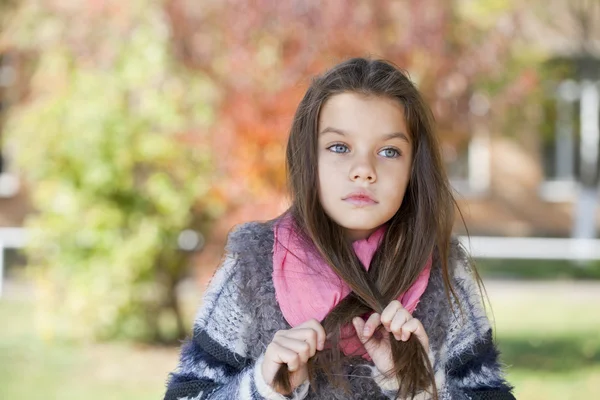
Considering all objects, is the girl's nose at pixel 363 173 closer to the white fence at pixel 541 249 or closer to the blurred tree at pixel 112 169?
the blurred tree at pixel 112 169

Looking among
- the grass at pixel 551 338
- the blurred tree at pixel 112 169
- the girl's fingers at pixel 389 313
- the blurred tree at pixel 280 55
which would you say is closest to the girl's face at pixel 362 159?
the girl's fingers at pixel 389 313

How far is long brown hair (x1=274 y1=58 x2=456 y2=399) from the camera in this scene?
2.08m

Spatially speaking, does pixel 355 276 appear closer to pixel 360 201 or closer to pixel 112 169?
pixel 360 201

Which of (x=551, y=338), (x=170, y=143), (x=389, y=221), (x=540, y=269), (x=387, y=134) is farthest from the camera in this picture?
(x=540, y=269)

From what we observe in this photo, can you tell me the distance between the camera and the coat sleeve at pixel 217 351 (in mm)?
2119

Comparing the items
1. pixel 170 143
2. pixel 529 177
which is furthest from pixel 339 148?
pixel 529 177

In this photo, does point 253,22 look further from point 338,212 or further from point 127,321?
point 338,212

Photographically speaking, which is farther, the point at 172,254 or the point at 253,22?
the point at 172,254

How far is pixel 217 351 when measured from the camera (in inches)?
83.7

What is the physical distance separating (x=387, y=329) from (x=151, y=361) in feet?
19.4

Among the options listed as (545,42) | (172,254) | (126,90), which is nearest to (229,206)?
(172,254)

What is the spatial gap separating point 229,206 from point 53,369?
6.36ft

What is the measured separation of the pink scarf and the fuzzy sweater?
0.03 metres

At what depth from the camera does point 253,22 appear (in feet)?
21.4
